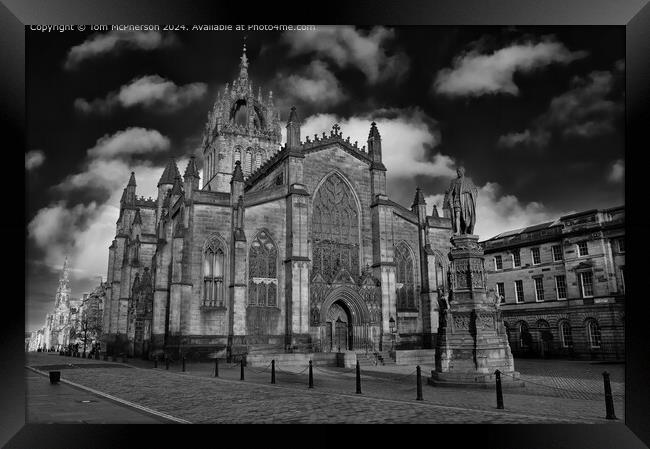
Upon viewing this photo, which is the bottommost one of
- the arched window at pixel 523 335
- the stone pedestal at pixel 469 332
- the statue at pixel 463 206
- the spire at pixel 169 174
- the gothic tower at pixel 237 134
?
the arched window at pixel 523 335

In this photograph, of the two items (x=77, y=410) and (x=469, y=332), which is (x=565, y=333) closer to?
(x=469, y=332)

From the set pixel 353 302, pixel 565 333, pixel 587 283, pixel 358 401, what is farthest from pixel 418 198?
pixel 358 401

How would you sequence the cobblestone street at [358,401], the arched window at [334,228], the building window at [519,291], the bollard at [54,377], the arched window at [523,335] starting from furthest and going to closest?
the building window at [519,291]
the arched window at [523,335]
the arched window at [334,228]
the bollard at [54,377]
the cobblestone street at [358,401]

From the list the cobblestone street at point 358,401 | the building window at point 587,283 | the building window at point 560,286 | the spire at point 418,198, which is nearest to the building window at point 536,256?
the building window at point 560,286

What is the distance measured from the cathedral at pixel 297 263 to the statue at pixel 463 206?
1675cm

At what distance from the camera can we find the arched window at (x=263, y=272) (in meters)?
32.3

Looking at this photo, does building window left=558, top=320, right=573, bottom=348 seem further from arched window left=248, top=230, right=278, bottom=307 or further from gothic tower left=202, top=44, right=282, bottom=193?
gothic tower left=202, top=44, right=282, bottom=193

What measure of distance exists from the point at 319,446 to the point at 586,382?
1215 centimetres

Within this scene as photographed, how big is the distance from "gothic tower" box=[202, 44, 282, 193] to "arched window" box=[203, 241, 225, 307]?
91.8ft

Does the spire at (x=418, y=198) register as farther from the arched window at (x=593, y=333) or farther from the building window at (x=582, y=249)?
the arched window at (x=593, y=333)

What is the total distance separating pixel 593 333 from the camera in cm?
3591

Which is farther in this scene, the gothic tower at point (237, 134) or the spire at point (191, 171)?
the gothic tower at point (237, 134)

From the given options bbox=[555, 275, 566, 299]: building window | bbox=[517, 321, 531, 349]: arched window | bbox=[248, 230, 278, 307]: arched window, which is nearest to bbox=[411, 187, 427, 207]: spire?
bbox=[555, 275, 566, 299]: building window
